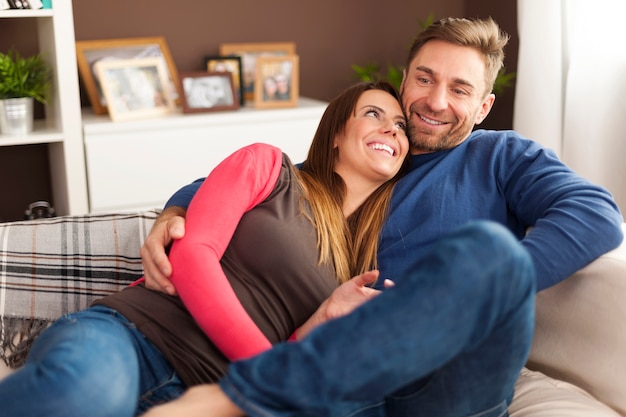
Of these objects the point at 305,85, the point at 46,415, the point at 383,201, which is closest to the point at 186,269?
the point at 46,415

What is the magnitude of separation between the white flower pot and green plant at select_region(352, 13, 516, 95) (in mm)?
1337

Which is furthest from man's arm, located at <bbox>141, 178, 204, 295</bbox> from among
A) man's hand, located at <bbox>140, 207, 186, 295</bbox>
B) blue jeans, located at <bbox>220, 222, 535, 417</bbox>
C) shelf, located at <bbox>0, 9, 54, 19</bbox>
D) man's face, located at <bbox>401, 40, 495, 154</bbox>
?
shelf, located at <bbox>0, 9, 54, 19</bbox>

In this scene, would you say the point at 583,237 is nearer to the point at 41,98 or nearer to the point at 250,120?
the point at 250,120

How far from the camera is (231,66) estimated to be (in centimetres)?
325

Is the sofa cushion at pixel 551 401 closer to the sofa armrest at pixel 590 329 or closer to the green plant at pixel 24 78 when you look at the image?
the sofa armrest at pixel 590 329

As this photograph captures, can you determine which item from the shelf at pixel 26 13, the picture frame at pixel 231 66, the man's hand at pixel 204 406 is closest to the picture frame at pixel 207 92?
the picture frame at pixel 231 66

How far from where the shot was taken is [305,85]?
139 inches

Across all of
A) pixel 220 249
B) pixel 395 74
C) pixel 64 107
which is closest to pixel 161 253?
pixel 220 249

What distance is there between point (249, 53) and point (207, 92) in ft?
1.27

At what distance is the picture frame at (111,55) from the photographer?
9.87 feet

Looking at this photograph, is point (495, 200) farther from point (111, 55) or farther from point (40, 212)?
point (111, 55)

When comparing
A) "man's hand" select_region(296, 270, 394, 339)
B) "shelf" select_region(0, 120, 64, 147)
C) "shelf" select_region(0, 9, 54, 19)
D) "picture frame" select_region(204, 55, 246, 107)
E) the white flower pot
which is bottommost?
"man's hand" select_region(296, 270, 394, 339)

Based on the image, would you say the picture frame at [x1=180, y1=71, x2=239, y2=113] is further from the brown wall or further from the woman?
the woman

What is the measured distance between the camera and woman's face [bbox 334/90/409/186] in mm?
1749
